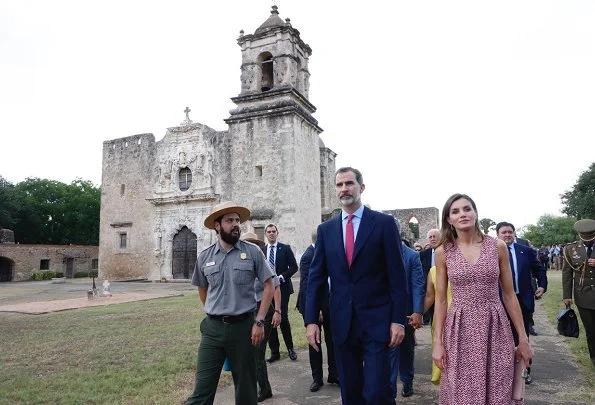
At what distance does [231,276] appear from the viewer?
3729mm

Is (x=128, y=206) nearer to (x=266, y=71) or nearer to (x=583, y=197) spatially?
(x=266, y=71)

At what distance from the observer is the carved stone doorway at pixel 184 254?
24.1m

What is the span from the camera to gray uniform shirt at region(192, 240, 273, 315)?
12.0 feet

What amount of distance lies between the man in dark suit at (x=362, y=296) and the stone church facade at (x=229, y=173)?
17.4 m

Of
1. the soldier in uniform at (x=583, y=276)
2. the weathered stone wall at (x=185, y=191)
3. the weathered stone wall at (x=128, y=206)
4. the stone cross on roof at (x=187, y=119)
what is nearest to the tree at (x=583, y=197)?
the weathered stone wall at (x=185, y=191)

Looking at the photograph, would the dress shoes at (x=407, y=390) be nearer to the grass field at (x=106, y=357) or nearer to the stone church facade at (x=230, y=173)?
the grass field at (x=106, y=357)

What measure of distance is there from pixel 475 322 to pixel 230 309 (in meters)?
1.83

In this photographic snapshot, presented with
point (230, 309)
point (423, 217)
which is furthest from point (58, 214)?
point (230, 309)


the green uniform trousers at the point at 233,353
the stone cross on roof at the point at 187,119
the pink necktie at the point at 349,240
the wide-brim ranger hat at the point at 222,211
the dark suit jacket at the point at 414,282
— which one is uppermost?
the stone cross on roof at the point at 187,119

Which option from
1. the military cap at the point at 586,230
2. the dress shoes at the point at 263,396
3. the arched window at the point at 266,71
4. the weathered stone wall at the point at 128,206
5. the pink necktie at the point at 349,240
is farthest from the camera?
the weathered stone wall at the point at 128,206

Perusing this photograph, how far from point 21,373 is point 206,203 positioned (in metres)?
18.2

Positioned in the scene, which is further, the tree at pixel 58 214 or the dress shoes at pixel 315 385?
the tree at pixel 58 214

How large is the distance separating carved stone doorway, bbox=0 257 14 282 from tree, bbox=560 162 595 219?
1717 inches

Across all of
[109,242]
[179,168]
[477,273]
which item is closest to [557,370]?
[477,273]
